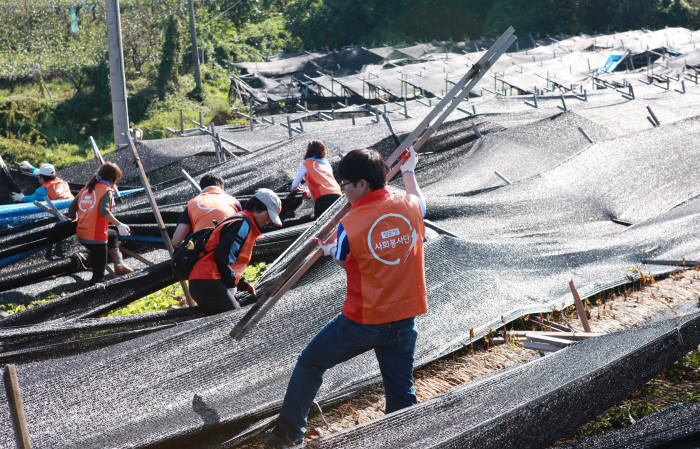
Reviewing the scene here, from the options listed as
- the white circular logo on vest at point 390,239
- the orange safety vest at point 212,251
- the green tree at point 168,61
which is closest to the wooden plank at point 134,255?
the orange safety vest at point 212,251

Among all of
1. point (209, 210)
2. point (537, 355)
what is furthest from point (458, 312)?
point (209, 210)

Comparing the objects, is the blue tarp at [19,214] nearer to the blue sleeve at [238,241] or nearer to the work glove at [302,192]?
the work glove at [302,192]

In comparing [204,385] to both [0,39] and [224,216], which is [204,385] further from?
[0,39]

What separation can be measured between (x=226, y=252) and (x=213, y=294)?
0.26 m

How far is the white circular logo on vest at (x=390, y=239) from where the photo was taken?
287 cm

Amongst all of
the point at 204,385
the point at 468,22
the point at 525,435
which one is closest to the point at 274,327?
the point at 204,385

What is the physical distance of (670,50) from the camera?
23.1m

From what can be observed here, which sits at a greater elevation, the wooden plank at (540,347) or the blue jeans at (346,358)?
the blue jeans at (346,358)

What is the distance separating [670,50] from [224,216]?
22.5 metres

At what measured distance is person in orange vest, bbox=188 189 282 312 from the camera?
4.02 metres

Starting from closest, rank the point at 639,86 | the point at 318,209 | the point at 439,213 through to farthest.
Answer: the point at 439,213, the point at 318,209, the point at 639,86

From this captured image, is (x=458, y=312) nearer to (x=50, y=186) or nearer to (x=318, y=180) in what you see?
(x=318, y=180)

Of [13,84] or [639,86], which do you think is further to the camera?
[13,84]

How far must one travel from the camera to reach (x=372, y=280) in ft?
9.52
